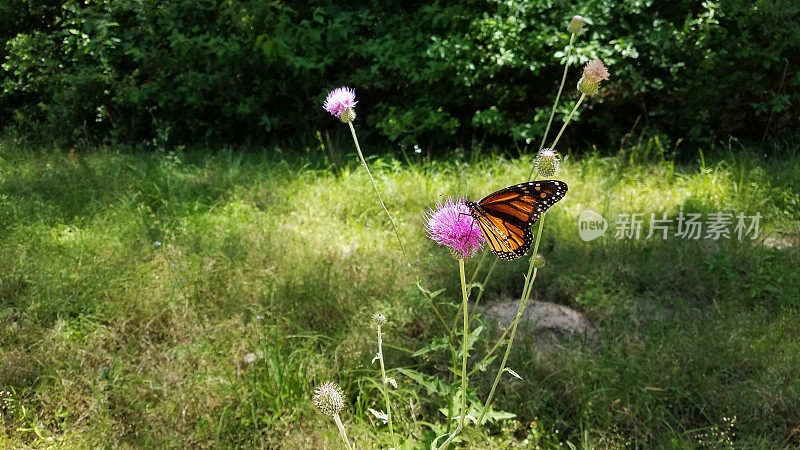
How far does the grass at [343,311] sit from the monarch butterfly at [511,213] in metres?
0.81

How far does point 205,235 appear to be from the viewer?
11.8ft

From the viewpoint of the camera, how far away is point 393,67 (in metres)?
4.97

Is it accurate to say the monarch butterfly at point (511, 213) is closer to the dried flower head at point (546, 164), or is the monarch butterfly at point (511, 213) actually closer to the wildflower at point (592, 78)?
the dried flower head at point (546, 164)

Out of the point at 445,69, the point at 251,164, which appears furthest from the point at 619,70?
the point at 251,164

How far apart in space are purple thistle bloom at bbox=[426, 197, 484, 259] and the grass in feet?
2.62

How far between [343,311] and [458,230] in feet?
4.73

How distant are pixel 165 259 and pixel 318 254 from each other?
79 centimetres

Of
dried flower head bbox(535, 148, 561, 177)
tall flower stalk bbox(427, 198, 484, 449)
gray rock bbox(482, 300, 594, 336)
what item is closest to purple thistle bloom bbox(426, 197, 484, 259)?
tall flower stalk bbox(427, 198, 484, 449)

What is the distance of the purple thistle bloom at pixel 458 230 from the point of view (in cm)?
155

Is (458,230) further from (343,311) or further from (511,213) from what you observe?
(343,311)

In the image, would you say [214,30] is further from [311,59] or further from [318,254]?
[318,254]

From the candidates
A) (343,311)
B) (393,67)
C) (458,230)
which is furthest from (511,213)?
(393,67)

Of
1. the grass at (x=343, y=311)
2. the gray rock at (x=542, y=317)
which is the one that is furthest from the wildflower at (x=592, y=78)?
the gray rock at (x=542, y=317)

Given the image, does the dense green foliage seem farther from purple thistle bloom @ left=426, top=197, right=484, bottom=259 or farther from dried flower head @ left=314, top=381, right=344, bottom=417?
dried flower head @ left=314, top=381, right=344, bottom=417
